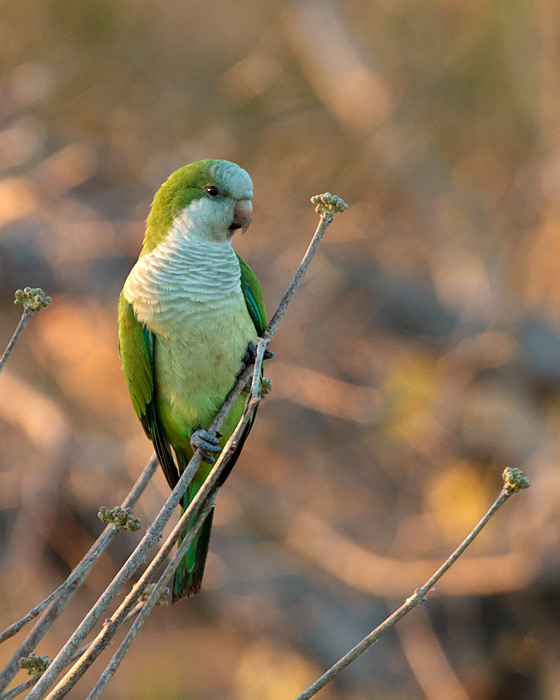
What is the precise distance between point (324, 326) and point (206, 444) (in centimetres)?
449

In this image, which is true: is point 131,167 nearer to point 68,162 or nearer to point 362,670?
point 68,162

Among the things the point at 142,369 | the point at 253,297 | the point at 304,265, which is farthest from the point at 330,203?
the point at 142,369

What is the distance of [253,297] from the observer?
7.63 feet

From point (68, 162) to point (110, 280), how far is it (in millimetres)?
Result: 1099

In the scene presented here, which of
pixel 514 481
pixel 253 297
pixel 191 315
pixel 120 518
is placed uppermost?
pixel 253 297

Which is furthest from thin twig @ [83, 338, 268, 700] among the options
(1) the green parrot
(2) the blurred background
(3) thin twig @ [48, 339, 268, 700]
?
(2) the blurred background

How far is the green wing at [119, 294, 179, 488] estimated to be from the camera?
2191 mm

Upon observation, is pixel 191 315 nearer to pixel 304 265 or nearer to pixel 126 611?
pixel 304 265

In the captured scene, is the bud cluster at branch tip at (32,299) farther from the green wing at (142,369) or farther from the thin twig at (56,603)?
the green wing at (142,369)

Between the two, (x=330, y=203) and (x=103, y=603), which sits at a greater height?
(x=330, y=203)

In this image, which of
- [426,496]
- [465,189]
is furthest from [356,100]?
[426,496]

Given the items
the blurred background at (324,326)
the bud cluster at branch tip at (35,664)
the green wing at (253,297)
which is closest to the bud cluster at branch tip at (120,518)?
the bud cluster at branch tip at (35,664)

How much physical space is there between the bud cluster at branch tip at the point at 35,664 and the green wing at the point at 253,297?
123 centimetres

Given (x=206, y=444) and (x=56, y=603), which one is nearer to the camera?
(x=56, y=603)
